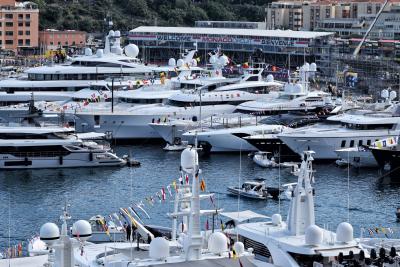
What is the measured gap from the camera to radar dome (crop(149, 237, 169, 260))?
20141 mm

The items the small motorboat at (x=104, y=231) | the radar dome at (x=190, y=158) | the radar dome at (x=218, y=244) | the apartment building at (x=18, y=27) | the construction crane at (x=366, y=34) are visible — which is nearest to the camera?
the radar dome at (x=218, y=244)

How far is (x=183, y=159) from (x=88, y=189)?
1657 centimetres

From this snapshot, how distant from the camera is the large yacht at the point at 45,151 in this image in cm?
4197

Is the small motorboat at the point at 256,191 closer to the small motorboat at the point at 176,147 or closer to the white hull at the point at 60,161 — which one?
the white hull at the point at 60,161

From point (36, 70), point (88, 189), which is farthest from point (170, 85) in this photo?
point (88, 189)

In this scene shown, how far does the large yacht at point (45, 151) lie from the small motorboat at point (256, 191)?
22.4 feet

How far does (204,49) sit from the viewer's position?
75625mm

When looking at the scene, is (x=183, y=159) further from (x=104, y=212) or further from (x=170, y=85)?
(x=170, y=85)

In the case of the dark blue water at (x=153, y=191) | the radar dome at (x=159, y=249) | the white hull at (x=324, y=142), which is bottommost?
the dark blue water at (x=153, y=191)

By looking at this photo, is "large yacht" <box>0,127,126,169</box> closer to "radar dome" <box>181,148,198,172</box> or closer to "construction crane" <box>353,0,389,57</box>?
"radar dome" <box>181,148,198,172</box>

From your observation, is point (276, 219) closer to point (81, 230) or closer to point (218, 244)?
point (218, 244)

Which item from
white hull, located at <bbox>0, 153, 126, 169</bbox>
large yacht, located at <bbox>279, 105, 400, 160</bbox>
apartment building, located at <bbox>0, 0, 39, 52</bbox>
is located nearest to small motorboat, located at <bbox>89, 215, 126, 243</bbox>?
white hull, located at <bbox>0, 153, 126, 169</bbox>

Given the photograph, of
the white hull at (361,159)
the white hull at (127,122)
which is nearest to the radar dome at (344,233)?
the white hull at (361,159)

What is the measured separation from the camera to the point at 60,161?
4216cm
